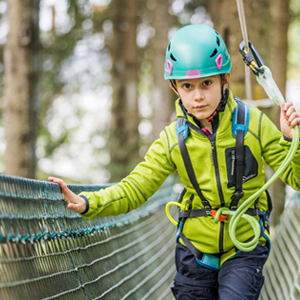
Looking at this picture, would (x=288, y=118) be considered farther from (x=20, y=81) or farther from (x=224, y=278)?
(x=20, y=81)

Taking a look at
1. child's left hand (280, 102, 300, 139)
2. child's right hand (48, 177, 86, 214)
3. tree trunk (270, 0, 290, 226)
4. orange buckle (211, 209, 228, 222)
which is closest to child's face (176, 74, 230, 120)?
child's left hand (280, 102, 300, 139)

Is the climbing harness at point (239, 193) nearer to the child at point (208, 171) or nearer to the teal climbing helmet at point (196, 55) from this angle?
the child at point (208, 171)

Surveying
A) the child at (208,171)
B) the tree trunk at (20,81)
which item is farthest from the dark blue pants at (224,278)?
the tree trunk at (20,81)

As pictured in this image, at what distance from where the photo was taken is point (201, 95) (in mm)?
2520

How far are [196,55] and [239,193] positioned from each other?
778 millimetres

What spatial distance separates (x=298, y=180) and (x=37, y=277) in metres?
1.37

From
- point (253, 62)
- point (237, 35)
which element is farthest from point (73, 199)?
point (237, 35)

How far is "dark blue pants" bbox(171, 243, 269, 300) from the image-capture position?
8.04ft

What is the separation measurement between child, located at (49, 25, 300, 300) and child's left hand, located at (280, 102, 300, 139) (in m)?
0.06

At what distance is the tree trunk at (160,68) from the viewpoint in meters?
9.37

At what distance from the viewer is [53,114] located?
1390cm

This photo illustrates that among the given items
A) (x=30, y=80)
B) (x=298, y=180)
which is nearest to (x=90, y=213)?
(x=298, y=180)

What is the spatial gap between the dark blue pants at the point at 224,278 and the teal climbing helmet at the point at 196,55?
1.00 meters

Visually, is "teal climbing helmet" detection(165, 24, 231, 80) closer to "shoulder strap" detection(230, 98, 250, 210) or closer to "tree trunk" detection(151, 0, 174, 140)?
"shoulder strap" detection(230, 98, 250, 210)
